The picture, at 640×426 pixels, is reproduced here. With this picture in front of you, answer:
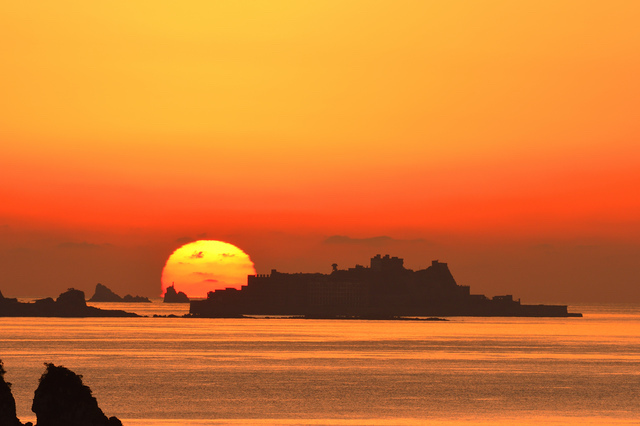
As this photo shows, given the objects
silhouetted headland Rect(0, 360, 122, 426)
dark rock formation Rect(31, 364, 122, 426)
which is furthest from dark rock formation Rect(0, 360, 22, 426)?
dark rock formation Rect(31, 364, 122, 426)

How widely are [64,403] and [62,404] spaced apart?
0.08m

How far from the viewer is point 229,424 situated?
192 ft

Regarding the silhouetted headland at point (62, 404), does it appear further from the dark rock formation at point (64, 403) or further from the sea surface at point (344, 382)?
the sea surface at point (344, 382)

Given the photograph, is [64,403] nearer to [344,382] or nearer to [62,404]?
[62,404]

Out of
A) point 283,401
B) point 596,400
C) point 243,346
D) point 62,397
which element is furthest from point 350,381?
point 243,346

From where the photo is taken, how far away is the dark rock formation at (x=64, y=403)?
36156 mm

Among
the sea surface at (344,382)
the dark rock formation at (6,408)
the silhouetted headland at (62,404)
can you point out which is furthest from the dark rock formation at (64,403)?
the sea surface at (344,382)

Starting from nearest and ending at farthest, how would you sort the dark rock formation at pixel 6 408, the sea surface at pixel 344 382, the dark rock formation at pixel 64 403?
1. the dark rock formation at pixel 64 403
2. the dark rock formation at pixel 6 408
3. the sea surface at pixel 344 382

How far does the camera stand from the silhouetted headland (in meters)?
36.2

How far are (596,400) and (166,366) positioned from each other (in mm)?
47600

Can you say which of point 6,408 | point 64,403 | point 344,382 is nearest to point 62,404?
point 64,403

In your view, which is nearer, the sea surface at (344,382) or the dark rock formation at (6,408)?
the dark rock formation at (6,408)

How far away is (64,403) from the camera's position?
119ft

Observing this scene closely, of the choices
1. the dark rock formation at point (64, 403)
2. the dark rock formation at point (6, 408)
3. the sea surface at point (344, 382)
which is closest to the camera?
the dark rock formation at point (64, 403)
